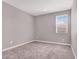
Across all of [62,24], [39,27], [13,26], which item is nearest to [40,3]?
[13,26]

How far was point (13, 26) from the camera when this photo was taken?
391cm

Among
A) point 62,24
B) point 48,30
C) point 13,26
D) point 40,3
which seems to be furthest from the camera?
point 48,30

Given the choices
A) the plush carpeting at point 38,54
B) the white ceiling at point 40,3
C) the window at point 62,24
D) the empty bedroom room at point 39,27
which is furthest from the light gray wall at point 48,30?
the plush carpeting at point 38,54

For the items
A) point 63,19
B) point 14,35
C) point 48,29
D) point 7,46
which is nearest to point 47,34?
point 48,29

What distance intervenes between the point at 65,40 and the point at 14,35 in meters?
3.66

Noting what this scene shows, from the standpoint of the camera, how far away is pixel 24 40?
489cm

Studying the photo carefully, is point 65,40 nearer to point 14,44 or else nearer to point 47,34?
point 47,34

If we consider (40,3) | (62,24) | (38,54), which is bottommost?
(38,54)

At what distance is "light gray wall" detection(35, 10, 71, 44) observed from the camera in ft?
15.8

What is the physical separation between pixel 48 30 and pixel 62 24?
4.12 ft

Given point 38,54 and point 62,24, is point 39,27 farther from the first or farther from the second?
point 38,54

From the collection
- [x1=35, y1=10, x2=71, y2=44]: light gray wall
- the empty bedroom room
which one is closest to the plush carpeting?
the empty bedroom room

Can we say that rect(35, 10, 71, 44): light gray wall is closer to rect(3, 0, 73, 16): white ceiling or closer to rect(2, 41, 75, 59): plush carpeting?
rect(3, 0, 73, 16): white ceiling

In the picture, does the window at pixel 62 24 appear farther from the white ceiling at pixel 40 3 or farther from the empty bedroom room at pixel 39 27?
the white ceiling at pixel 40 3
